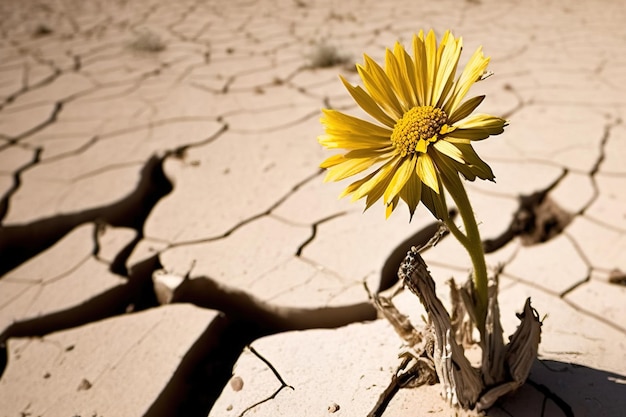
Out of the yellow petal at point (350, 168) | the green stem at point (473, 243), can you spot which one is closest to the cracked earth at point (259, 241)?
the green stem at point (473, 243)

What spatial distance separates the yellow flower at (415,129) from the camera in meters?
0.88

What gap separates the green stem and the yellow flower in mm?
44

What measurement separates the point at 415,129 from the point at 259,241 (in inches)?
48.0

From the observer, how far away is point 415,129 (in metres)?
0.93

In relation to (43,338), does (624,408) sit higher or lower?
higher

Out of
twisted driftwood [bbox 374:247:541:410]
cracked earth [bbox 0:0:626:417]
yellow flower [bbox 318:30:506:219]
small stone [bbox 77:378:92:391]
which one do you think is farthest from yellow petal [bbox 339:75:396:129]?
small stone [bbox 77:378:92:391]

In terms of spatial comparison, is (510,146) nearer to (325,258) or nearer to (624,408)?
(325,258)

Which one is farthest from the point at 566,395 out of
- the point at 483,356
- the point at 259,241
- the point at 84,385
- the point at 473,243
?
the point at 84,385

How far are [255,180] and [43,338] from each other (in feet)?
3.51

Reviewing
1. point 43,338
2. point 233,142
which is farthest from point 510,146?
point 43,338

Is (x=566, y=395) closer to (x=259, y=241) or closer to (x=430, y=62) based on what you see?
(x=430, y=62)

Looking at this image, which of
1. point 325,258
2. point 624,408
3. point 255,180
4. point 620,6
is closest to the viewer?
point 624,408

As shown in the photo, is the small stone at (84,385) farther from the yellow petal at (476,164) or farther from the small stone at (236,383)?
the yellow petal at (476,164)

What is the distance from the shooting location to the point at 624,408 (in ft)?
4.08
